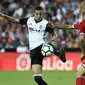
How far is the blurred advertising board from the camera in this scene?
15750 millimetres

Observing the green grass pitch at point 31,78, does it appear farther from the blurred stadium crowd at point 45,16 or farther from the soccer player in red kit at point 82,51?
the soccer player in red kit at point 82,51

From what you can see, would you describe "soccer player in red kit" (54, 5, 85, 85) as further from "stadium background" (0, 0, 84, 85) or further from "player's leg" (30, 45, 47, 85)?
"stadium background" (0, 0, 84, 85)

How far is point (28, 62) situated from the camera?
15.8 metres

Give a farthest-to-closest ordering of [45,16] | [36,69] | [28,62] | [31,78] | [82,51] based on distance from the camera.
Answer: [45,16]
[28,62]
[31,78]
[36,69]
[82,51]

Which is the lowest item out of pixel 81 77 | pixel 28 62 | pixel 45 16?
pixel 28 62

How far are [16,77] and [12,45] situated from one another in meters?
3.83

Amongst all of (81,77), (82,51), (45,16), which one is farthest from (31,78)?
(82,51)

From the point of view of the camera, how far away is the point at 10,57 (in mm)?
15914

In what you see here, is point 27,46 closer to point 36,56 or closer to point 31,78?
point 31,78

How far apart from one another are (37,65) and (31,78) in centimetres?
453

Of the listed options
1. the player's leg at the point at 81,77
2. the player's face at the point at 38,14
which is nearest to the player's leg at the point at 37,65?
the player's face at the point at 38,14

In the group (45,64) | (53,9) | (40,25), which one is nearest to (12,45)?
(45,64)

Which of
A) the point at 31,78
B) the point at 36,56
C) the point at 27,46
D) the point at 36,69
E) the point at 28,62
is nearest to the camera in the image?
the point at 36,69

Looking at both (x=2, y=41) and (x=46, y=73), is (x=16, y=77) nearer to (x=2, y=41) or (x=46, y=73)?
(x=46, y=73)
